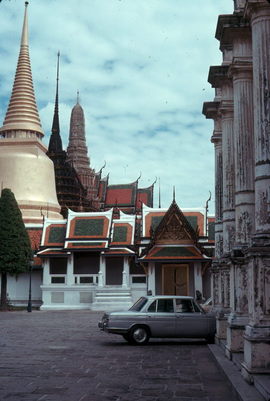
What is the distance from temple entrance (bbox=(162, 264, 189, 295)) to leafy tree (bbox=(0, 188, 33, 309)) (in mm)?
8926

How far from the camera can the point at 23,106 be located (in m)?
57.6

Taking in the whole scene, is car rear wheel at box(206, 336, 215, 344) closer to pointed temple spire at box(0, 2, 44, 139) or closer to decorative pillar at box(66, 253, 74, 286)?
decorative pillar at box(66, 253, 74, 286)

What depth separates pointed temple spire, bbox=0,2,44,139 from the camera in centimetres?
5722

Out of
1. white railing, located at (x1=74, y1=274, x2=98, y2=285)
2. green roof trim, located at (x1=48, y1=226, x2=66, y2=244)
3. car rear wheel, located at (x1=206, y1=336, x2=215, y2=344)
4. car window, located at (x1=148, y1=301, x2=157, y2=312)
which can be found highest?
green roof trim, located at (x1=48, y1=226, x2=66, y2=244)

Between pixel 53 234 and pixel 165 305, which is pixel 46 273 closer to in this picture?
pixel 53 234

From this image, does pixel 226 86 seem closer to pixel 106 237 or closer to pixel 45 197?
pixel 106 237

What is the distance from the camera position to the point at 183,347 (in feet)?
50.0

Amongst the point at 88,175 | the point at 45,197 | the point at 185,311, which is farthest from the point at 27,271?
the point at 88,175

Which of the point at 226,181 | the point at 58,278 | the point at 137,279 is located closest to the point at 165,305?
the point at 226,181

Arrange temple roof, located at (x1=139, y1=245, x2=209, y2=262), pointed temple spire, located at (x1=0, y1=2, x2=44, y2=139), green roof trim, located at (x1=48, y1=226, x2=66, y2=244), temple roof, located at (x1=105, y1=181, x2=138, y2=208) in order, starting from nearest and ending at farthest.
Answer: temple roof, located at (x1=139, y1=245, x2=209, y2=262) → green roof trim, located at (x1=48, y1=226, x2=66, y2=244) → pointed temple spire, located at (x1=0, y1=2, x2=44, y2=139) → temple roof, located at (x1=105, y1=181, x2=138, y2=208)

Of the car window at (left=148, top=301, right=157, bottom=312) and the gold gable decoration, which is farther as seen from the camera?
the gold gable decoration

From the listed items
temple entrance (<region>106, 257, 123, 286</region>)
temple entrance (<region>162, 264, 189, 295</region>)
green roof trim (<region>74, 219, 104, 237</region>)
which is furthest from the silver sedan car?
green roof trim (<region>74, 219, 104, 237</region>)

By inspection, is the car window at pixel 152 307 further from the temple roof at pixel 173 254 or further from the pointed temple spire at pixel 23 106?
the pointed temple spire at pixel 23 106

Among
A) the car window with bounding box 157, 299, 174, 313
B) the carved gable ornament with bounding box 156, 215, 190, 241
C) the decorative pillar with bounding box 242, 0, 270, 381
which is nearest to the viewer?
the decorative pillar with bounding box 242, 0, 270, 381
